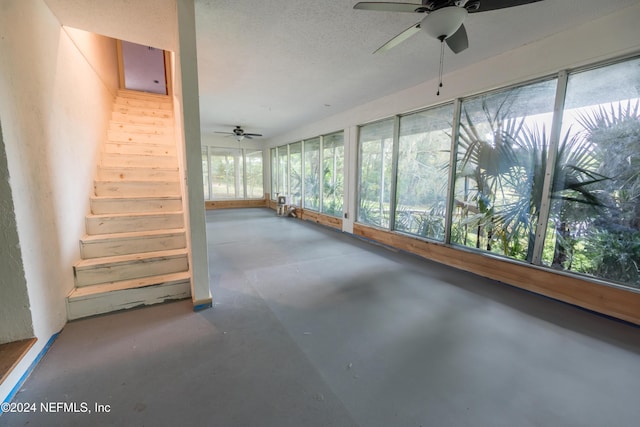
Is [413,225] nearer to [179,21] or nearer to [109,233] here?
[179,21]

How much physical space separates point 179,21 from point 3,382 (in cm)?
260

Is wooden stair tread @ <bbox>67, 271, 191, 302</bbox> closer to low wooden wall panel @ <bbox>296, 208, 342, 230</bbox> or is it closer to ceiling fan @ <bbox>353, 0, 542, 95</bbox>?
ceiling fan @ <bbox>353, 0, 542, 95</bbox>

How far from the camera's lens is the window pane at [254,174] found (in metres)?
9.77

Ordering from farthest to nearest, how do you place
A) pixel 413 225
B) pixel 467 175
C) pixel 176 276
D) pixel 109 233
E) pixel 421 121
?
pixel 413 225 < pixel 421 121 < pixel 467 175 < pixel 109 233 < pixel 176 276

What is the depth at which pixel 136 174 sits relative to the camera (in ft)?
11.0

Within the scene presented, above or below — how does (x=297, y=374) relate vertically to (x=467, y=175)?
below

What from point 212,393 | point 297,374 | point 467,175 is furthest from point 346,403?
point 467,175

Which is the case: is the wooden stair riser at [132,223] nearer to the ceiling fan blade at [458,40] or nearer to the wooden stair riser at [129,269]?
the wooden stair riser at [129,269]

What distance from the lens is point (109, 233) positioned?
276 cm

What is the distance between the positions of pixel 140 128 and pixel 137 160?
2.80ft

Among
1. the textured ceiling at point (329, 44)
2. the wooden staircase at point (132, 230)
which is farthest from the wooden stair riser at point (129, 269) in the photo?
the textured ceiling at point (329, 44)

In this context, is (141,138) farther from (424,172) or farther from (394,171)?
(424,172)

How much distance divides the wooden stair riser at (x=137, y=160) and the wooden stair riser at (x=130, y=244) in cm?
124

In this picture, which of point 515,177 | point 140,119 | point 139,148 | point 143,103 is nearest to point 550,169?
point 515,177
